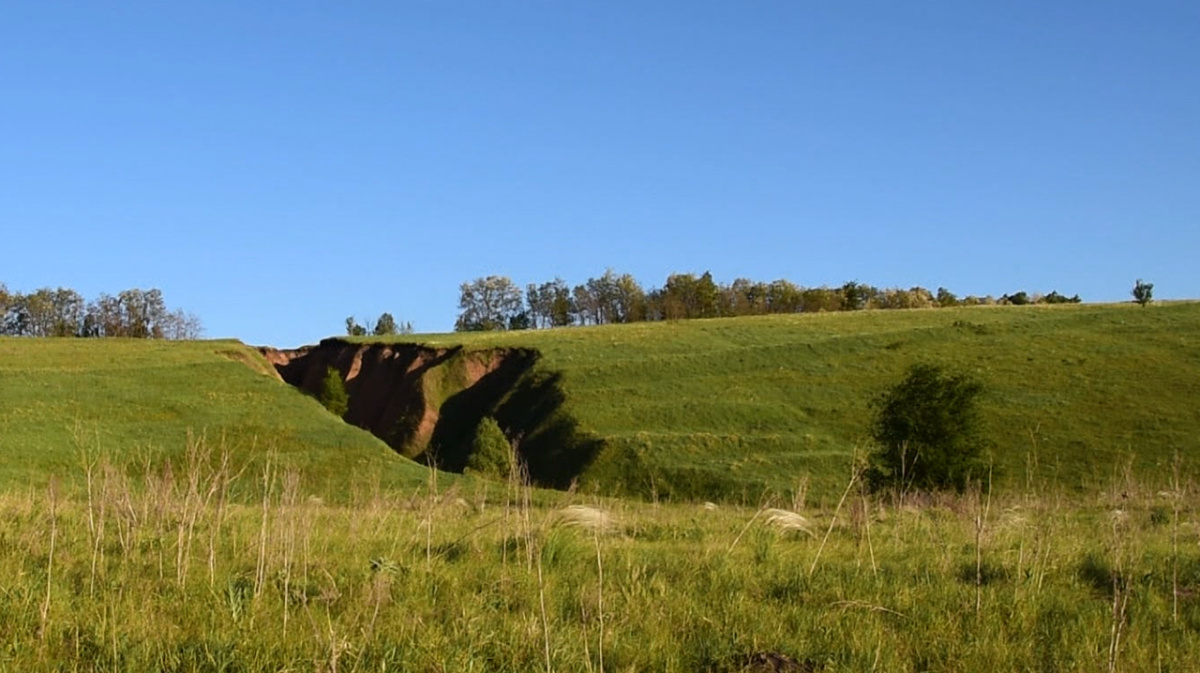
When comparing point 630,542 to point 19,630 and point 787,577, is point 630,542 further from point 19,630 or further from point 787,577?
point 19,630

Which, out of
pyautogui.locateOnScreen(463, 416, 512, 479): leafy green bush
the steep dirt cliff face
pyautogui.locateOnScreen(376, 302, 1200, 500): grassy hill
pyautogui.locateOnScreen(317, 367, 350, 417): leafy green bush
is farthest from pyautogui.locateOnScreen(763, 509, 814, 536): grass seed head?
pyautogui.locateOnScreen(317, 367, 350, 417): leafy green bush

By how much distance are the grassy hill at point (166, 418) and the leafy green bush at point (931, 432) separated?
16.5 meters

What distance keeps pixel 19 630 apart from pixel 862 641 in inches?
167

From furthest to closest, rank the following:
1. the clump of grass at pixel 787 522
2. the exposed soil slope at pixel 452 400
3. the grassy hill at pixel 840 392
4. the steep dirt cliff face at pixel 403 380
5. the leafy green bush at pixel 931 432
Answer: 1. the steep dirt cliff face at pixel 403 380
2. the exposed soil slope at pixel 452 400
3. the grassy hill at pixel 840 392
4. the leafy green bush at pixel 931 432
5. the clump of grass at pixel 787 522

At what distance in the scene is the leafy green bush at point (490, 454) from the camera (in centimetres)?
4184

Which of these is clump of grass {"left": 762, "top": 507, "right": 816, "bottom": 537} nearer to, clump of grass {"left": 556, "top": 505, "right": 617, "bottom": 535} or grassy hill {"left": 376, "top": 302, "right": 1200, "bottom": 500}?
clump of grass {"left": 556, "top": 505, "right": 617, "bottom": 535}

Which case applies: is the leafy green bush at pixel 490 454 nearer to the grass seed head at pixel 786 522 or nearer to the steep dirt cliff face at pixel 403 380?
the steep dirt cliff face at pixel 403 380

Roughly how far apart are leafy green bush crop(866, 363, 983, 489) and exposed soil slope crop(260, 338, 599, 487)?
16647mm

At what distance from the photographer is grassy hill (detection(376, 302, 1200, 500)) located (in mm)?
41562

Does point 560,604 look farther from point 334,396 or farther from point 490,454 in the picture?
point 334,396

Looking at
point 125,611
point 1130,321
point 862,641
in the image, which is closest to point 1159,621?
point 862,641

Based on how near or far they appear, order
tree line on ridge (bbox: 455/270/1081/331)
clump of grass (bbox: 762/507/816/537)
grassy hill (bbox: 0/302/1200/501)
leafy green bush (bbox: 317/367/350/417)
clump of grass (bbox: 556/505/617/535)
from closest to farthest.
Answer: clump of grass (bbox: 556/505/617/535) < clump of grass (bbox: 762/507/816/537) < grassy hill (bbox: 0/302/1200/501) < leafy green bush (bbox: 317/367/350/417) < tree line on ridge (bbox: 455/270/1081/331)

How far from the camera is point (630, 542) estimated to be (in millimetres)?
9625

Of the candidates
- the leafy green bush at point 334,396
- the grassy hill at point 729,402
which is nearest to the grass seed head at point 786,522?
the grassy hill at point 729,402
